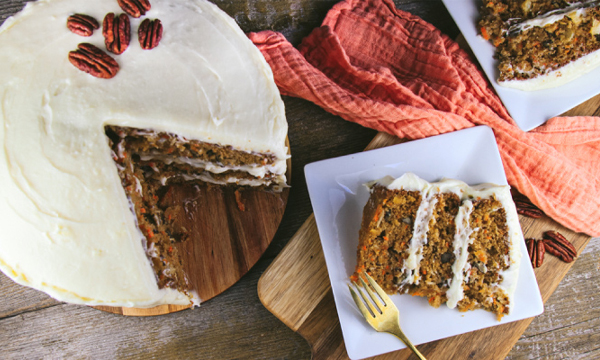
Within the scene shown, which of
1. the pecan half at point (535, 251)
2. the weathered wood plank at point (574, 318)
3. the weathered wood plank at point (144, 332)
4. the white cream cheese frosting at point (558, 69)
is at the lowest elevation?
the weathered wood plank at point (144, 332)

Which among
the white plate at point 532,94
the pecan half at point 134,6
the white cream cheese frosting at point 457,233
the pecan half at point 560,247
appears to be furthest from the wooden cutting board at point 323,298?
the pecan half at point 134,6

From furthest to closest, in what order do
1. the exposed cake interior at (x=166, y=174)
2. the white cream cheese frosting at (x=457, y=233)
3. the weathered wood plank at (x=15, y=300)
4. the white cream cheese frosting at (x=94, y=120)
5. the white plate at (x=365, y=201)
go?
the weathered wood plank at (x=15, y=300) < the white plate at (x=365, y=201) < the white cream cheese frosting at (x=457, y=233) < the exposed cake interior at (x=166, y=174) < the white cream cheese frosting at (x=94, y=120)

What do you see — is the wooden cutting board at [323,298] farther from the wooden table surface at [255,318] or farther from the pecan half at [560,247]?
the wooden table surface at [255,318]

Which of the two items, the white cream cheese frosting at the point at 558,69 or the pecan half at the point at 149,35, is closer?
the pecan half at the point at 149,35

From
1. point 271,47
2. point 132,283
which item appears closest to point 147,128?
point 132,283

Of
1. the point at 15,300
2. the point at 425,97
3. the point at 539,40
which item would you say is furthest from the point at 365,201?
the point at 15,300

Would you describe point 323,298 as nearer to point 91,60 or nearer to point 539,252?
point 539,252

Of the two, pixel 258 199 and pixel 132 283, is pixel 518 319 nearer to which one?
pixel 258 199
